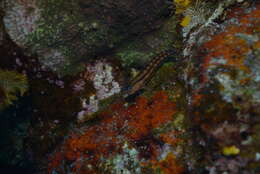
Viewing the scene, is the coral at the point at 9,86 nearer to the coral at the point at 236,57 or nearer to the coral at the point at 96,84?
the coral at the point at 96,84

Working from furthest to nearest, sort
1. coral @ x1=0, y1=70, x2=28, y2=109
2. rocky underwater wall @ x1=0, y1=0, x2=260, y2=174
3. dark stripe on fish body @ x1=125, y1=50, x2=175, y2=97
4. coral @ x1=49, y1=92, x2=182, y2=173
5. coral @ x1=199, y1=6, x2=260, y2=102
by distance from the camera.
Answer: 1. dark stripe on fish body @ x1=125, y1=50, x2=175, y2=97
2. coral @ x1=0, y1=70, x2=28, y2=109
3. coral @ x1=49, y1=92, x2=182, y2=173
4. rocky underwater wall @ x1=0, y1=0, x2=260, y2=174
5. coral @ x1=199, y1=6, x2=260, y2=102

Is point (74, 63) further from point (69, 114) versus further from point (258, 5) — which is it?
point (258, 5)

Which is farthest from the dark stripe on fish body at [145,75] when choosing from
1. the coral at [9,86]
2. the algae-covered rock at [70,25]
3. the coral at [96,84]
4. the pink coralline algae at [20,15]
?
the pink coralline algae at [20,15]

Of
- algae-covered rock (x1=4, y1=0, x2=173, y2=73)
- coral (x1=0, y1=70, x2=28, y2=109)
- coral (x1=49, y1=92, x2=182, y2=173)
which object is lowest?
coral (x1=49, y1=92, x2=182, y2=173)

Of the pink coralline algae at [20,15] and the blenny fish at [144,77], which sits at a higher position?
the pink coralline algae at [20,15]

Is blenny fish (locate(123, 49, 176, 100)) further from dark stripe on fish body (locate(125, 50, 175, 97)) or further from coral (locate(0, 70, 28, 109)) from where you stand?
coral (locate(0, 70, 28, 109))

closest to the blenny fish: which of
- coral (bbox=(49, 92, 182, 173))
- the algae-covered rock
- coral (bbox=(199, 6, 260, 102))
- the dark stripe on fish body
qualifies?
the dark stripe on fish body

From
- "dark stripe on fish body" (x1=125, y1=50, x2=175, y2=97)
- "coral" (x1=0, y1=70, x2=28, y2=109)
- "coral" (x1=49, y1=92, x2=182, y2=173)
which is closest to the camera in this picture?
"coral" (x1=49, y1=92, x2=182, y2=173)
